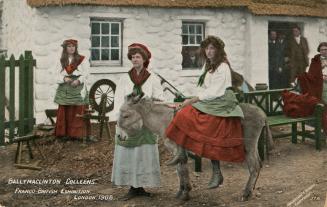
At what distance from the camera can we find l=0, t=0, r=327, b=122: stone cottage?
25.9 feet

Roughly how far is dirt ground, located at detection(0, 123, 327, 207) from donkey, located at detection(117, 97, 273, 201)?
178 mm

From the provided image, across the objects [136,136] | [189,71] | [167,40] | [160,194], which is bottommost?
[160,194]

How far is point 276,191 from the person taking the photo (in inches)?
197

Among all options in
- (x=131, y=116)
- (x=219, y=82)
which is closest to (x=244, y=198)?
(x=219, y=82)

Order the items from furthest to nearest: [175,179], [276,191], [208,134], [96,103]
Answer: [96,103], [175,179], [276,191], [208,134]

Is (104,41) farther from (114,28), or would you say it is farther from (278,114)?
(278,114)

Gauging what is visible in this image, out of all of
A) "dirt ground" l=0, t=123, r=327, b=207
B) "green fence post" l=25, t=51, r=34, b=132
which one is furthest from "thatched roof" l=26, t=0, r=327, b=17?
"dirt ground" l=0, t=123, r=327, b=207

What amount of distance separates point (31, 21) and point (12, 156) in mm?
2440

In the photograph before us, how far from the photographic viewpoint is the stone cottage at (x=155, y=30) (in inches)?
311

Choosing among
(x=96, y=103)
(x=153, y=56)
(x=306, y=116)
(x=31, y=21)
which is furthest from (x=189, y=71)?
(x=31, y=21)

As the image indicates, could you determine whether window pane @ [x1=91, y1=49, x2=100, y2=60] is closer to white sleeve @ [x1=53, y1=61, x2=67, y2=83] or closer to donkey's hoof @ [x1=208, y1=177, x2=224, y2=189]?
white sleeve @ [x1=53, y1=61, x2=67, y2=83]

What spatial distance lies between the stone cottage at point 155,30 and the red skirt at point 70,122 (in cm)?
59

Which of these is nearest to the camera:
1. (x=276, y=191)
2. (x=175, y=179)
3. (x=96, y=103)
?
(x=276, y=191)

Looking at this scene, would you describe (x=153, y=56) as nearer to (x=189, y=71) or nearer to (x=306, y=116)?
(x=189, y=71)
